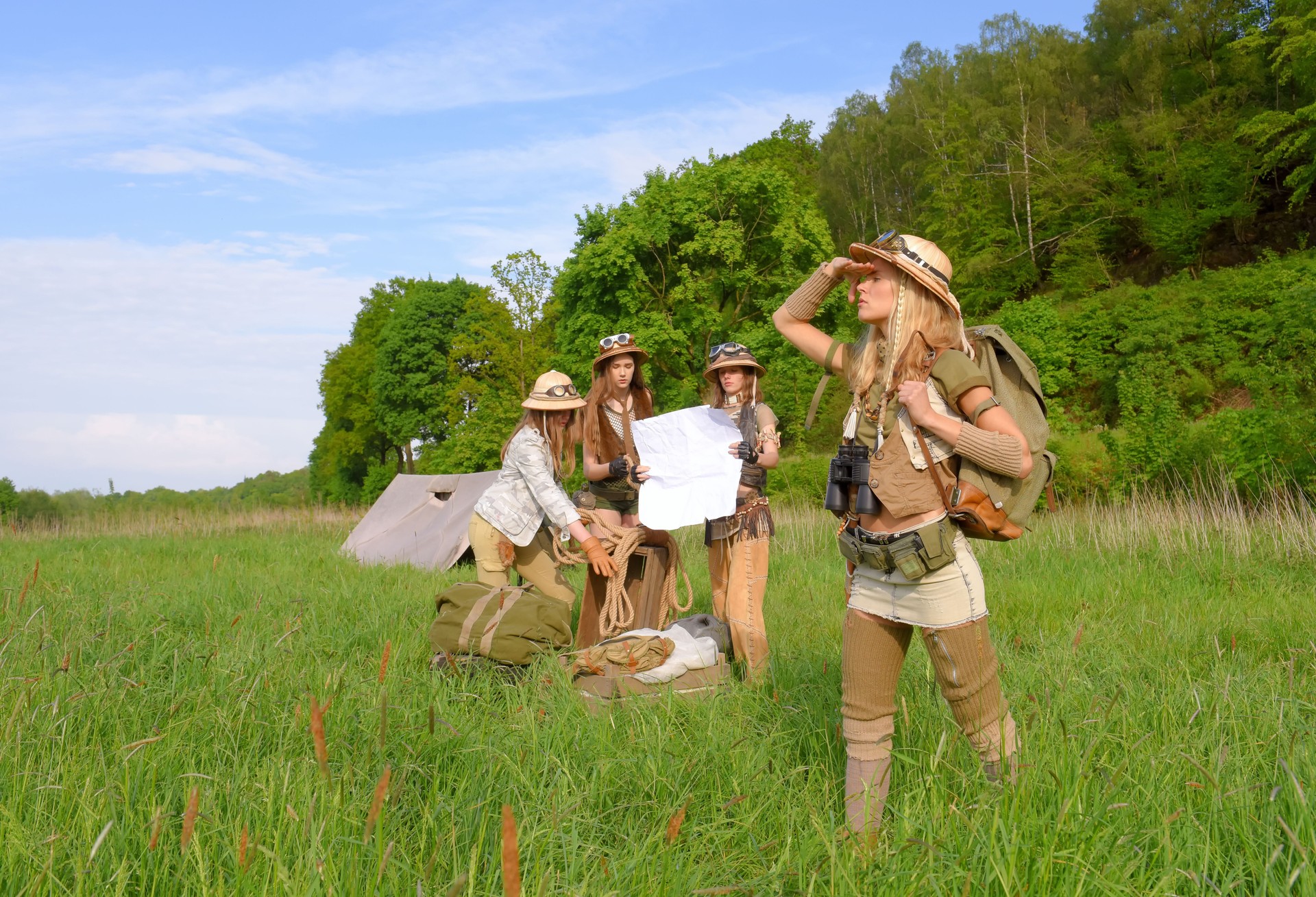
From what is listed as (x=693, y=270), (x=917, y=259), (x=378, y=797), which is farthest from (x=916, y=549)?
(x=693, y=270)

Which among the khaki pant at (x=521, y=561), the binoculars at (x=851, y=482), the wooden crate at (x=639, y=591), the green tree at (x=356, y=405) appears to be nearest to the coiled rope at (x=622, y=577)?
the wooden crate at (x=639, y=591)

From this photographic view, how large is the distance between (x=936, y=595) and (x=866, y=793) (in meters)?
0.64

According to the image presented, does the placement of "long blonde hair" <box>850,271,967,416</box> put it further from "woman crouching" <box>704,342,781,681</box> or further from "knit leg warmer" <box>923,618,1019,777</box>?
"woman crouching" <box>704,342,781,681</box>

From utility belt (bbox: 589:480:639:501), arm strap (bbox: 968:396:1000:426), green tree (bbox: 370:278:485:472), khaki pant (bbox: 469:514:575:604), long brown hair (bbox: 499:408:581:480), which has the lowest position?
khaki pant (bbox: 469:514:575:604)

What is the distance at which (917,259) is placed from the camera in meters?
2.98

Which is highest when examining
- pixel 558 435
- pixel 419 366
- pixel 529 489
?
pixel 419 366

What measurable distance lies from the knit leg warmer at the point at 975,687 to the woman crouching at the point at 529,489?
2.90m

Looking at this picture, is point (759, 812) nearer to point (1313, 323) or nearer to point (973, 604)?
point (973, 604)

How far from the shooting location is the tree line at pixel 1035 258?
26.2m

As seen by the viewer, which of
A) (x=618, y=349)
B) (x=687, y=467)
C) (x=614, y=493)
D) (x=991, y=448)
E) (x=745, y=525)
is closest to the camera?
(x=991, y=448)

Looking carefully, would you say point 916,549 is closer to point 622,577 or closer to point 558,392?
point 622,577

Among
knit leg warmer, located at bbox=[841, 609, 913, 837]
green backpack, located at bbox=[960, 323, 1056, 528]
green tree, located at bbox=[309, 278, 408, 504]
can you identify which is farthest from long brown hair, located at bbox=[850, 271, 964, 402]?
green tree, located at bbox=[309, 278, 408, 504]

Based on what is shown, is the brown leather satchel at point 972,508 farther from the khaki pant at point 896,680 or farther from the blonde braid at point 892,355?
the khaki pant at point 896,680

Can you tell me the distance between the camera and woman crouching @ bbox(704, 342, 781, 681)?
509 centimetres
